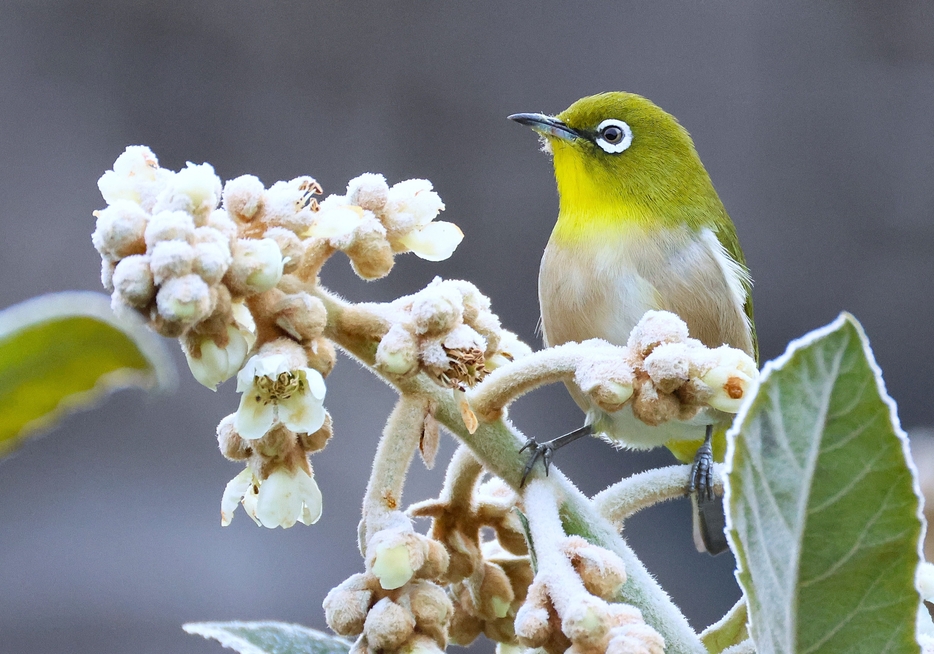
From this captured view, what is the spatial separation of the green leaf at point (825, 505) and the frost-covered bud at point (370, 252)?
0.19m

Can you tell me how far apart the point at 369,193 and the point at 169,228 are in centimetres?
13

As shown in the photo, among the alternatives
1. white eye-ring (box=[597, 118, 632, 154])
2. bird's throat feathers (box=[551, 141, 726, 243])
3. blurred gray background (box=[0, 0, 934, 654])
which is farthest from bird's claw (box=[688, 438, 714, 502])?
blurred gray background (box=[0, 0, 934, 654])

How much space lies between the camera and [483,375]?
1.59 feet

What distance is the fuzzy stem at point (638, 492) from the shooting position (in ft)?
1.69

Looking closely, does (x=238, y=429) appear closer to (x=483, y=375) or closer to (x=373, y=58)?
(x=483, y=375)

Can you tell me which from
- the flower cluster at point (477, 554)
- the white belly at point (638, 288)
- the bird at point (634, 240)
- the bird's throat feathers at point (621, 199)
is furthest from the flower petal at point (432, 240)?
the bird's throat feathers at point (621, 199)

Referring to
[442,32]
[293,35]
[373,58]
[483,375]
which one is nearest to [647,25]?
[442,32]

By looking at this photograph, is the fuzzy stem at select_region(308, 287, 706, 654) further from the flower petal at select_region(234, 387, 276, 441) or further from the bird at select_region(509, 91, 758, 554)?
the bird at select_region(509, 91, 758, 554)

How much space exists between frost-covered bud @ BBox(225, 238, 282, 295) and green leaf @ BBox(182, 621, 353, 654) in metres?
0.17

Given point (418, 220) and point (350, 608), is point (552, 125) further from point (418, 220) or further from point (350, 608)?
point (350, 608)

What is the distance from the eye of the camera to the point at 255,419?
1.37 ft

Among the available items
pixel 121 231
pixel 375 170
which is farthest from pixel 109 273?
pixel 375 170

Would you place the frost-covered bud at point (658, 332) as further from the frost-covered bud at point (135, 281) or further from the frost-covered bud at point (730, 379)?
the frost-covered bud at point (135, 281)

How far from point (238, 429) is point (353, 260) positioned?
0.11 metres
